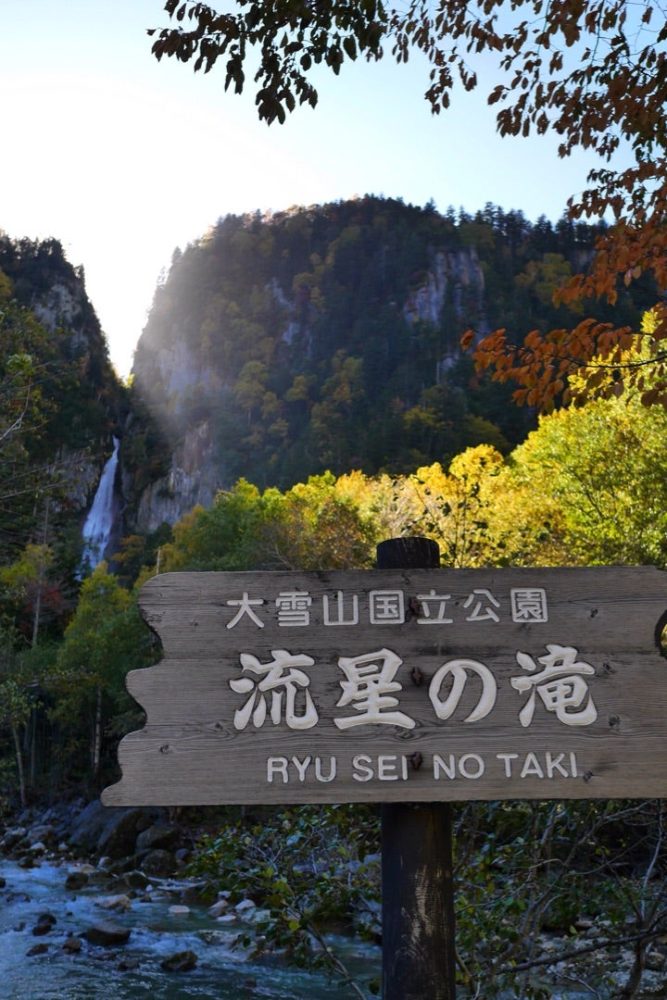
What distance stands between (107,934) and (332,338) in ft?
308

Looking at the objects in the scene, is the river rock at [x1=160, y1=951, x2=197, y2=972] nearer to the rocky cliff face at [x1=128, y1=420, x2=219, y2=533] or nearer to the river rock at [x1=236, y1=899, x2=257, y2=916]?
the river rock at [x1=236, y1=899, x2=257, y2=916]

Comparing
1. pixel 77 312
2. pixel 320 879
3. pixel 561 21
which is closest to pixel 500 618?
pixel 320 879

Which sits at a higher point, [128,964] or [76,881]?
[128,964]

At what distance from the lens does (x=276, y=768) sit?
215cm

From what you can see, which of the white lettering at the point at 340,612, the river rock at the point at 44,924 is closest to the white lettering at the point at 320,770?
the white lettering at the point at 340,612

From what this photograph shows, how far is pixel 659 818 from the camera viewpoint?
3.33 m

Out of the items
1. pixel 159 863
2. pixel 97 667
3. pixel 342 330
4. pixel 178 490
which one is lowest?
pixel 159 863

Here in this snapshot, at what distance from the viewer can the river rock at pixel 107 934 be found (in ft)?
36.3

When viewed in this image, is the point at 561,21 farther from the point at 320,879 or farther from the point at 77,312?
the point at 77,312

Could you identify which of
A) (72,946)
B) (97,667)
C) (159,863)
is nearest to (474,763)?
(72,946)

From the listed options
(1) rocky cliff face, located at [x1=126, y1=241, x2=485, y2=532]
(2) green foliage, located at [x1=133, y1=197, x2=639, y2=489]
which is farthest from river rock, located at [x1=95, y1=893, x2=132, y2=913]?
(1) rocky cliff face, located at [x1=126, y1=241, x2=485, y2=532]

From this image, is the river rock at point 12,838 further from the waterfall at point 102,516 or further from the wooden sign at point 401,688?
the waterfall at point 102,516

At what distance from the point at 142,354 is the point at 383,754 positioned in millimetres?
124032

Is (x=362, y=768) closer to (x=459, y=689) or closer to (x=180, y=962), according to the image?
(x=459, y=689)
